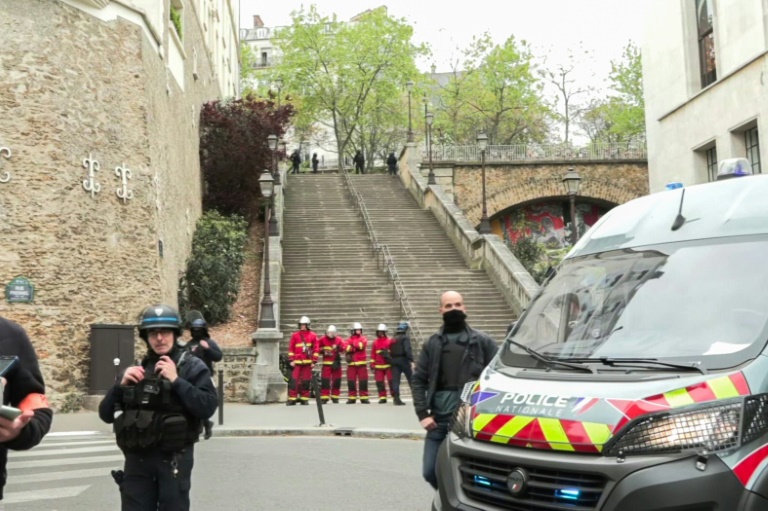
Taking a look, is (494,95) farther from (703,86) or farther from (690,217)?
(690,217)

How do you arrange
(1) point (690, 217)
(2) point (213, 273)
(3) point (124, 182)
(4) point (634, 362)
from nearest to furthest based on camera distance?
(4) point (634, 362)
(1) point (690, 217)
(3) point (124, 182)
(2) point (213, 273)

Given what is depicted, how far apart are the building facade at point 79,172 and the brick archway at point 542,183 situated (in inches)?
852

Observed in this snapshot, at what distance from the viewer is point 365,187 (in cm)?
3981

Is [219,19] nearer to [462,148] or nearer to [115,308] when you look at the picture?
[462,148]

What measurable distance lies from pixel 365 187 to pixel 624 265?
114 feet

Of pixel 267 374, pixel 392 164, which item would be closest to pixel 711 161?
pixel 267 374

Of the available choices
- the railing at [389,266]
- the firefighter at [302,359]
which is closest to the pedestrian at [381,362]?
the firefighter at [302,359]

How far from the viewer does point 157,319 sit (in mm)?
4844

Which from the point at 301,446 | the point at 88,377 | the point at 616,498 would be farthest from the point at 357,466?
the point at 88,377

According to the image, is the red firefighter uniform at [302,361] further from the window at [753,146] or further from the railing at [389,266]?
the window at [753,146]

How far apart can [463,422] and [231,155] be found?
3011 centimetres

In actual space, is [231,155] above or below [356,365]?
above

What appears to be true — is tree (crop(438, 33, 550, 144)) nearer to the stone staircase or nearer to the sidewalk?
the stone staircase

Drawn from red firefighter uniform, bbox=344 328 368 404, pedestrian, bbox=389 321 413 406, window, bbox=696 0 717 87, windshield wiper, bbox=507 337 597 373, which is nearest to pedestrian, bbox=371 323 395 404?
red firefighter uniform, bbox=344 328 368 404
